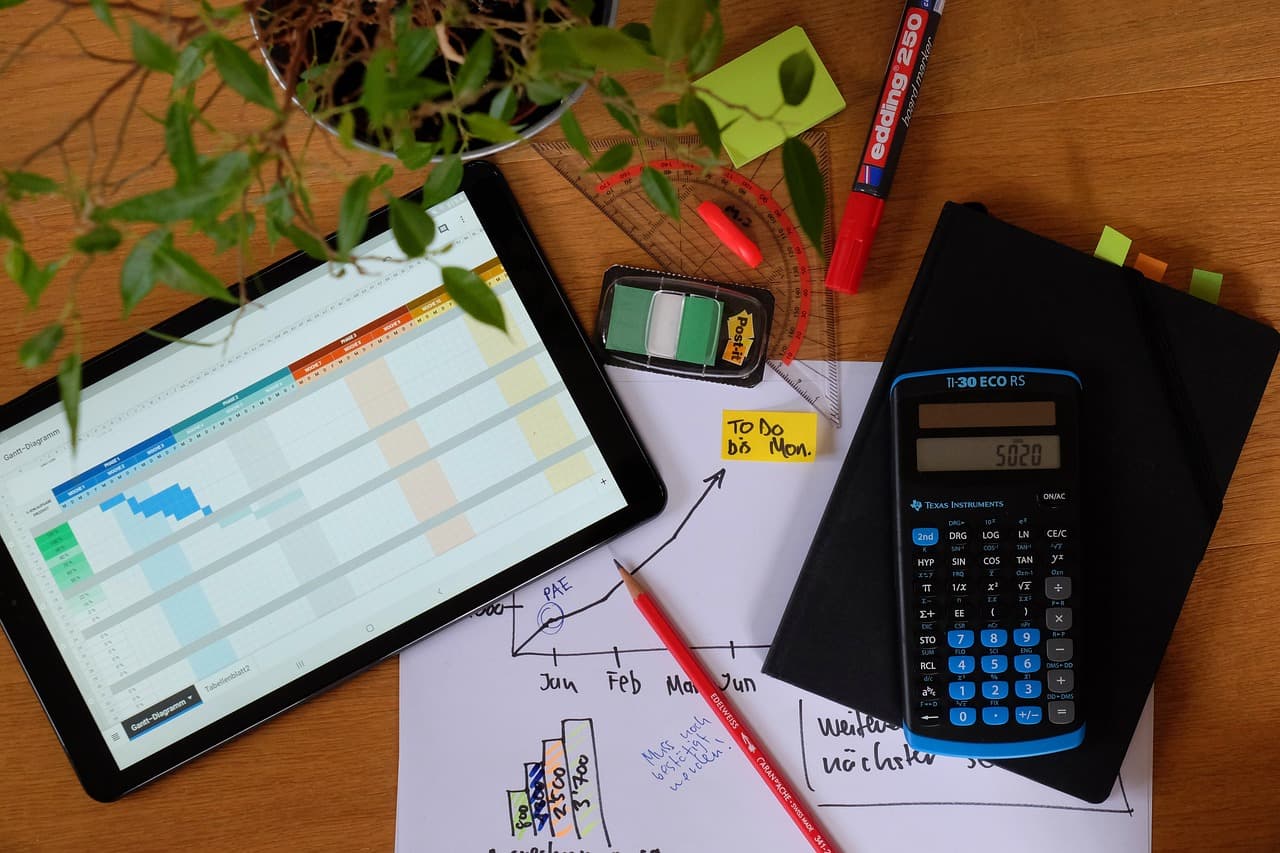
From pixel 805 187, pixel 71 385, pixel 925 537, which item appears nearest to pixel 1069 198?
pixel 925 537

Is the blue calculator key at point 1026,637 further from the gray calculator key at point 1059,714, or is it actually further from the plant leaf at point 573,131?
the plant leaf at point 573,131

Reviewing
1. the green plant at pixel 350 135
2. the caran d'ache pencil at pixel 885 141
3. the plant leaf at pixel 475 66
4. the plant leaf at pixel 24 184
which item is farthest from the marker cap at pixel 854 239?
the plant leaf at pixel 24 184

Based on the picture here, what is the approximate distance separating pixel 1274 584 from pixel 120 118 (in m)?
0.83

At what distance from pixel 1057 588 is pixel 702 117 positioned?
0.39m

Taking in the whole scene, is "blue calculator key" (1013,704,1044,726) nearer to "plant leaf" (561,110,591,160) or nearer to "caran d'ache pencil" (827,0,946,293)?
"caran d'ache pencil" (827,0,946,293)

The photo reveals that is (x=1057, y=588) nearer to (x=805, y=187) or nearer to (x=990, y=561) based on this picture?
(x=990, y=561)

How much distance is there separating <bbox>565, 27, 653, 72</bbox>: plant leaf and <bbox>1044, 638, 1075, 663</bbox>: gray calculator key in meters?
0.44

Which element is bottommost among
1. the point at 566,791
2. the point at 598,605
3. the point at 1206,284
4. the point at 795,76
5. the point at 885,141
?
the point at 566,791

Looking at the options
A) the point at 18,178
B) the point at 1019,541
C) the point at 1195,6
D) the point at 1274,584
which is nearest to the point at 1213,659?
the point at 1274,584

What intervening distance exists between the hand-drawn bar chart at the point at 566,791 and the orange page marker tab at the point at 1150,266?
48 cm

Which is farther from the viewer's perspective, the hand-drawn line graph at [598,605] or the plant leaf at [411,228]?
the hand-drawn line graph at [598,605]

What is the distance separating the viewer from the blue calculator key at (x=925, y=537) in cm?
58

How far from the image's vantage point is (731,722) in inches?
24.8

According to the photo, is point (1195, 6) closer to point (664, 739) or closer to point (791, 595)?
point (791, 595)
